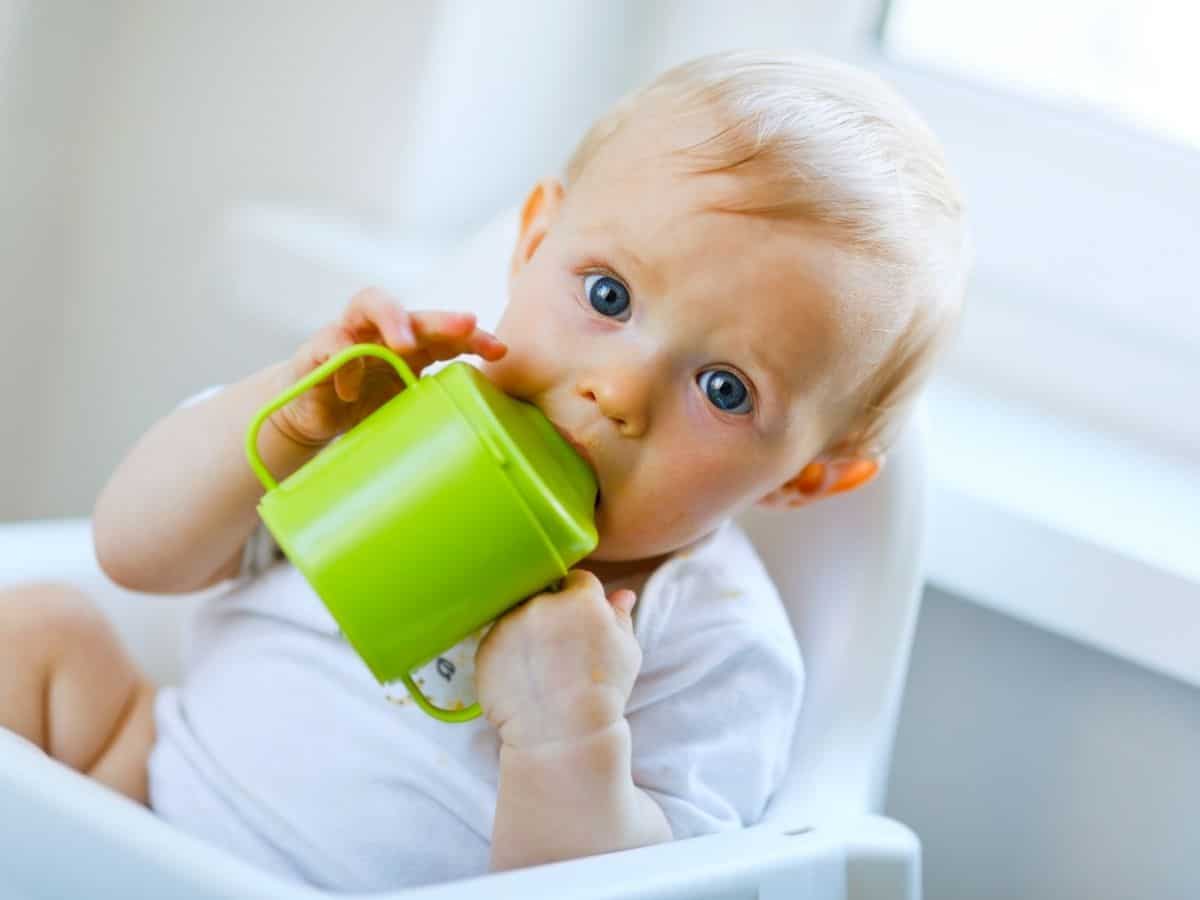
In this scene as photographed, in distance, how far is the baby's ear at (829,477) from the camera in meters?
0.92

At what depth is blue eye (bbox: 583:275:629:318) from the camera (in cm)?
80

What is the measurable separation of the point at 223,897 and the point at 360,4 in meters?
0.86

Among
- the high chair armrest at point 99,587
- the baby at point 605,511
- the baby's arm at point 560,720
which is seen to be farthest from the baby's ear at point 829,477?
the high chair armrest at point 99,587

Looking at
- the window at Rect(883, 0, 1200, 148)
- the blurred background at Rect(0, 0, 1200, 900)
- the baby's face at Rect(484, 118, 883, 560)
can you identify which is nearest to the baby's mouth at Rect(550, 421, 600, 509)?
the baby's face at Rect(484, 118, 883, 560)

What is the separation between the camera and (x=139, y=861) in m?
0.56

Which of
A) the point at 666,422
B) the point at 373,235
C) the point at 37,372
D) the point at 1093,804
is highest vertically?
the point at 666,422

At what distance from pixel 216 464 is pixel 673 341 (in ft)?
0.95

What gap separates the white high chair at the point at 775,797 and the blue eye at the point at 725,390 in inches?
A: 6.9

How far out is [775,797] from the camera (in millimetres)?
895

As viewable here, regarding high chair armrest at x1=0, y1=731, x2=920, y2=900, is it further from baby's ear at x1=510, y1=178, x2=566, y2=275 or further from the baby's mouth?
baby's ear at x1=510, y1=178, x2=566, y2=275

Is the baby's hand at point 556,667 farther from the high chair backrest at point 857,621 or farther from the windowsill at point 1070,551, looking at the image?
the windowsill at point 1070,551

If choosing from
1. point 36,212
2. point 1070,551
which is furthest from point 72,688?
point 1070,551

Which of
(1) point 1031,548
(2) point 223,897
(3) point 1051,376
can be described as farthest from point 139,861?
(3) point 1051,376

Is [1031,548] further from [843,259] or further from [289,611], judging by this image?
[289,611]
